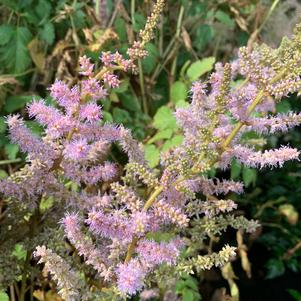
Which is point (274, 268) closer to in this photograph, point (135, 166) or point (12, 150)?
point (12, 150)

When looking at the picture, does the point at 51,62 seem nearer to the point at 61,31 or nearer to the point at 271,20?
the point at 61,31

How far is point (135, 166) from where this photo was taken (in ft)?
3.92

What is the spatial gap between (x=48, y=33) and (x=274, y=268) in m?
1.29

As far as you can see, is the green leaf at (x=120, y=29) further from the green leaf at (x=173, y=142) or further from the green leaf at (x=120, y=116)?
the green leaf at (x=173, y=142)

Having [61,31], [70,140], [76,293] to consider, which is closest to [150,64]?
[61,31]

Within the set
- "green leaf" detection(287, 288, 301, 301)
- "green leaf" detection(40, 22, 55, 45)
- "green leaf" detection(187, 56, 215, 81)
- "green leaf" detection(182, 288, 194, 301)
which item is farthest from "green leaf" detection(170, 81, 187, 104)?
"green leaf" detection(287, 288, 301, 301)

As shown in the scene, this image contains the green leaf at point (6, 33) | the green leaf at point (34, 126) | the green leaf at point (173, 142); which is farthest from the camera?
the green leaf at point (6, 33)

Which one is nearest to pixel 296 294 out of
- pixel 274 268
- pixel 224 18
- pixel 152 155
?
pixel 274 268

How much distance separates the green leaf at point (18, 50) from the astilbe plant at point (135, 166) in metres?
0.76

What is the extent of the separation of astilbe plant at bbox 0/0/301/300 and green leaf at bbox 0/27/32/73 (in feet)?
2.51

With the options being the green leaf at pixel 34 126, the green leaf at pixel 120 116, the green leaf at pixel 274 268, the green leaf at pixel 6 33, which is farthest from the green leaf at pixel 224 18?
the green leaf at pixel 274 268

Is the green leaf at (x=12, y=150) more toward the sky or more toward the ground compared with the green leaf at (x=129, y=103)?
more toward the sky

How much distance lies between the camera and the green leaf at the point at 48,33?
200cm

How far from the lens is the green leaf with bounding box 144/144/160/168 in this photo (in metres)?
1.88
